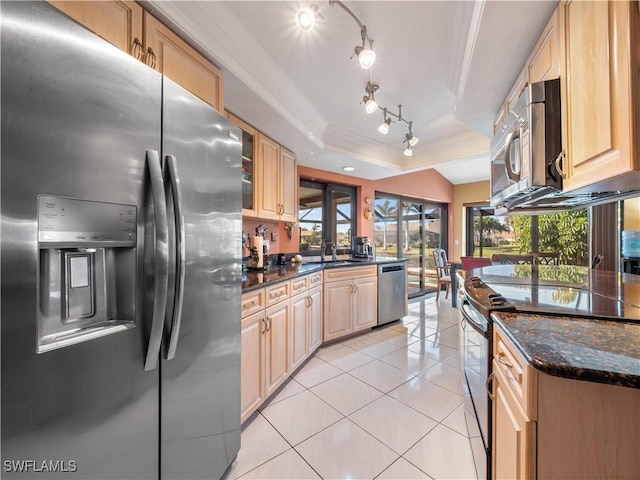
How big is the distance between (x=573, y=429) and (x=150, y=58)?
6.76 ft

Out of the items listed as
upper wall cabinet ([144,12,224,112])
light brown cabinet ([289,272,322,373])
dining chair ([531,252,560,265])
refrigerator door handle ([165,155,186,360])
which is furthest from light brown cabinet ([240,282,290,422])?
dining chair ([531,252,560,265])

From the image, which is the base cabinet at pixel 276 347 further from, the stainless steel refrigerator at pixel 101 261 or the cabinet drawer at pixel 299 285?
the stainless steel refrigerator at pixel 101 261

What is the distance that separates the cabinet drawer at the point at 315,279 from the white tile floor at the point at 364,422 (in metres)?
0.75

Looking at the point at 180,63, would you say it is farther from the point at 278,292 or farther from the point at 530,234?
the point at 530,234

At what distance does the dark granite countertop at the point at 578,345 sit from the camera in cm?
59

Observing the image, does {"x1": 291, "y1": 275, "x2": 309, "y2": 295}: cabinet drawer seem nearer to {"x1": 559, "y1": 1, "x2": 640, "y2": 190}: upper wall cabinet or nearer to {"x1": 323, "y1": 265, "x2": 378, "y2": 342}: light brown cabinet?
{"x1": 323, "y1": 265, "x2": 378, "y2": 342}: light brown cabinet

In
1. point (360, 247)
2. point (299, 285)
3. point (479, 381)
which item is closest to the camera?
point (479, 381)

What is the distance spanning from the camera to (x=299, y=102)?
2402 millimetres

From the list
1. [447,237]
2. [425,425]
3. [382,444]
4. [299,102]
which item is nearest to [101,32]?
[299,102]

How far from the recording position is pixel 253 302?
1626 millimetres

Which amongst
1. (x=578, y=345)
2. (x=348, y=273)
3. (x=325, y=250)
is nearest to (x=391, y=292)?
(x=348, y=273)

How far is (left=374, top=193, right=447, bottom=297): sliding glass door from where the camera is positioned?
4.77 meters

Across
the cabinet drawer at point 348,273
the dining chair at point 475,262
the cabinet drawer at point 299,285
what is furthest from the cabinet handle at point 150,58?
the dining chair at point 475,262

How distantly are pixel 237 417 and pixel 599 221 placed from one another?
358 centimetres
